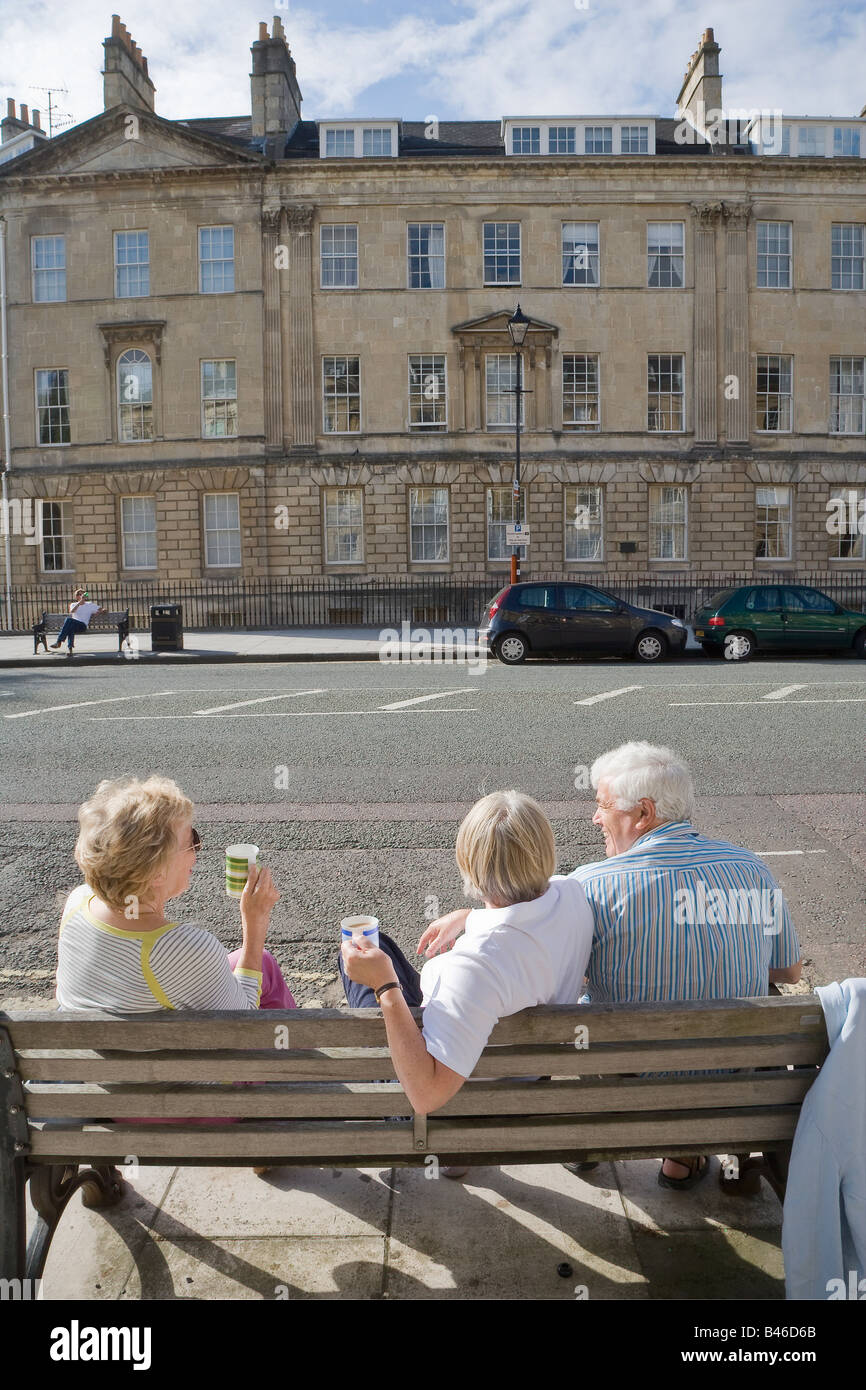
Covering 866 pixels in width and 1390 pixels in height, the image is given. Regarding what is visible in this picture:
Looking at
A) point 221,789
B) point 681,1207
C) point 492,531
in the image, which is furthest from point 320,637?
point 681,1207

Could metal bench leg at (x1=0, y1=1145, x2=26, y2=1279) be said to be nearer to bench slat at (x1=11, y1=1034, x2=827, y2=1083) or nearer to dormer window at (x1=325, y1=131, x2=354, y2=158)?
bench slat at (x1=11, y1=1034, x2=827, y2=1083)

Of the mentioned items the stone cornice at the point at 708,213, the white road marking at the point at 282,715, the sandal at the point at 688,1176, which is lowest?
the sandal at the point at 688,1176

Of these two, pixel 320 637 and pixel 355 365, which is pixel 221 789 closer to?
pixel 320 637

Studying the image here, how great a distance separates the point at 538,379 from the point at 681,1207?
2959 cm

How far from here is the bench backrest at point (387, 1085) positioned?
2.27 meters

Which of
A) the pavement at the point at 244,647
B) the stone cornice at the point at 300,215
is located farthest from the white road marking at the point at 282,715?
the stone cornice at the point at 300,215

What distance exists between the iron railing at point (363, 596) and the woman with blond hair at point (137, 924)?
26865 millimetres

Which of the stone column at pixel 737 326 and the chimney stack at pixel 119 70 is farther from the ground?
the chimney stack at pixel 119 70

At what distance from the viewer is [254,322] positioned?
30297 millimetres

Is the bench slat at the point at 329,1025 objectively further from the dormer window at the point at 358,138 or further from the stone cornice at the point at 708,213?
the dormer window at the point at 358,138

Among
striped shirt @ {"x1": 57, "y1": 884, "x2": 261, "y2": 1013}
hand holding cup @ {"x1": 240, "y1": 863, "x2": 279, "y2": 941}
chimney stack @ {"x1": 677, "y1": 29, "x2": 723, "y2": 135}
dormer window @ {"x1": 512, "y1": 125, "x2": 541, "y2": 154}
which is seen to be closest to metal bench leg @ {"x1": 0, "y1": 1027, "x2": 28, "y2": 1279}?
striped shirt @ {"x1": 57, "y1": 884, "x2": 261, "y2": 1013}

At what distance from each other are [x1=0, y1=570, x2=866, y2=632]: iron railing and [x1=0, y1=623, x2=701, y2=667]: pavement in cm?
244

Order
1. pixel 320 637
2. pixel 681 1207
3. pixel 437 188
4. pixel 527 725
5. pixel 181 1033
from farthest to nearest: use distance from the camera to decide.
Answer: pixel 437 188 → pixel 320 637 → pixel 527 725 → pixel 681 1207 → pixel 181 1033

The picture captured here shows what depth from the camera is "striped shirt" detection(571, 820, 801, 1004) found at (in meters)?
2.71
